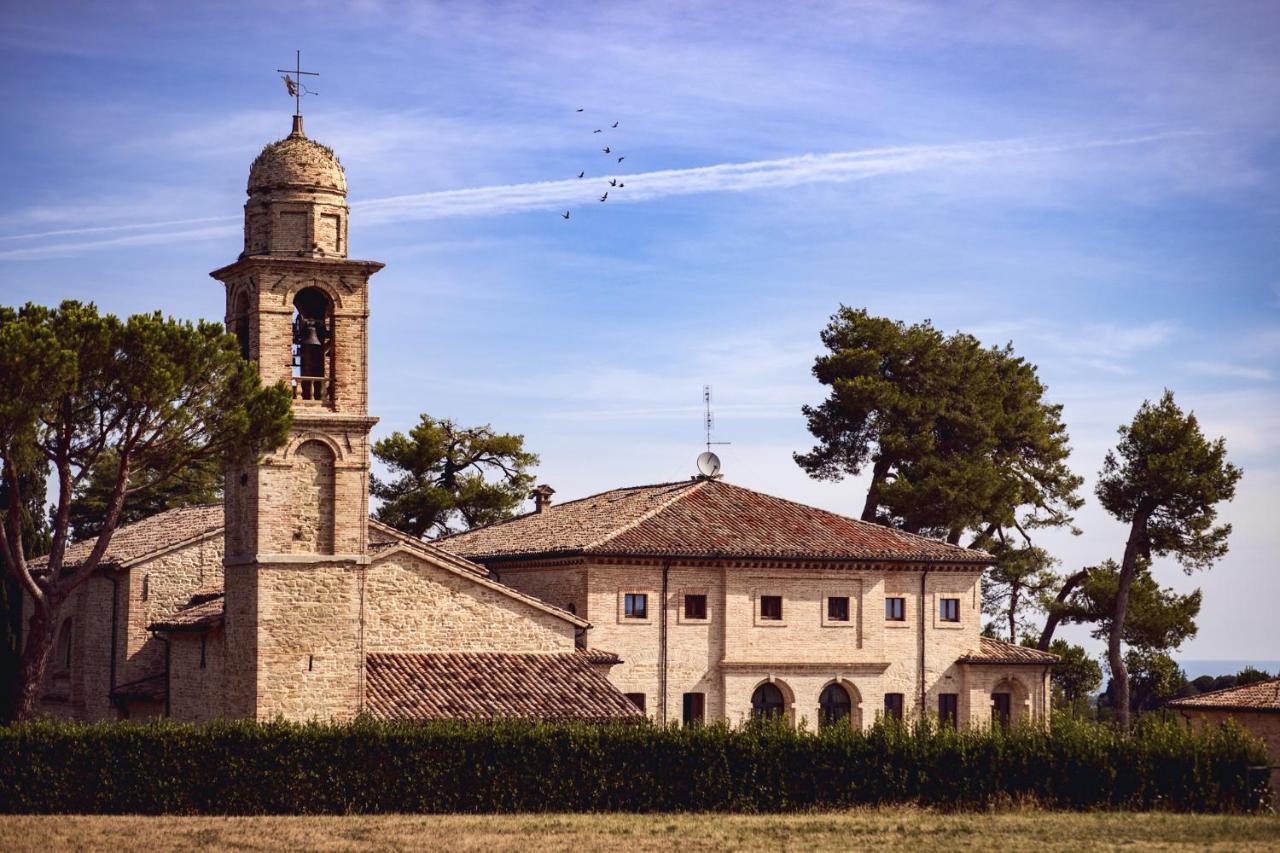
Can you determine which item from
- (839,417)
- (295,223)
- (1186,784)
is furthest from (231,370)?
(839,417)

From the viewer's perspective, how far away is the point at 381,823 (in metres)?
31.9

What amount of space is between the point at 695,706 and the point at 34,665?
17.5m

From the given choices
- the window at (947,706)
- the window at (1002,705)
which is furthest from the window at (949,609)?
the window at (1002,705)

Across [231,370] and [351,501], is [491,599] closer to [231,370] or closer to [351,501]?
[351,501]

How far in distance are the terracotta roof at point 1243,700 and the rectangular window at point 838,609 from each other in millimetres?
8829

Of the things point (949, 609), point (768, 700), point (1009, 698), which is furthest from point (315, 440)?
point (1009, 698)

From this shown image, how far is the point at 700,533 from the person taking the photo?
4822cm

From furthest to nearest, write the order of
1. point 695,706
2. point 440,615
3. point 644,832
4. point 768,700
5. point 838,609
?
point 838,609 → point 768,700 → point 695,706 → point 440,615 → point 644,832

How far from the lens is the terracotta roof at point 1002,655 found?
5078 centimetres

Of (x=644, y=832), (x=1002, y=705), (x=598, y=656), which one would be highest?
(x=598, y=656)

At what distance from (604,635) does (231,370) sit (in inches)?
530

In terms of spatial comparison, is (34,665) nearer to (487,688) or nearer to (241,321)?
(241,321)

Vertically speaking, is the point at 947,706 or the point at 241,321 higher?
the point at 241,321

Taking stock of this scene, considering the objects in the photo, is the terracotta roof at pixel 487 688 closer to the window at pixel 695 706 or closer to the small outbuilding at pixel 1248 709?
the window at pixel 695 706
